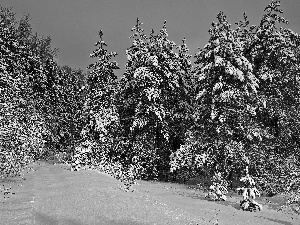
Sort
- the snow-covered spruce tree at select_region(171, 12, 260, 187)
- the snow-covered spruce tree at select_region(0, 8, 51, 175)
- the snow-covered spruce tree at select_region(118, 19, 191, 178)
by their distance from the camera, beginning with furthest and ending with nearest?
the snow-covered spruce tree at select_region(118, 19, 191, 178)
the snow-covered spruce tree at select_region(171, 12, 260, 187)
the snow-covered spruce tree at select_region(0, 8, 51, 175)

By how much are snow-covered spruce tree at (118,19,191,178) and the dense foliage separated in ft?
0.29

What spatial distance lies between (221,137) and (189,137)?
2.43 m

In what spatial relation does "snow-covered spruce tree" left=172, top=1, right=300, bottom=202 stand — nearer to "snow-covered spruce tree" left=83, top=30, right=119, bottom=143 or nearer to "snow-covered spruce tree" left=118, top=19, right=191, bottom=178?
"snow-covered spruce tree" left=118, top=19, right=191, bottom=178

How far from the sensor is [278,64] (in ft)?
79.4

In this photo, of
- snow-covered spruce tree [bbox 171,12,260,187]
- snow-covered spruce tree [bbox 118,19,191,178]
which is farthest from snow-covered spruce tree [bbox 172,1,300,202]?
snow-covered spruce tree [bbox 118,19,191,178]

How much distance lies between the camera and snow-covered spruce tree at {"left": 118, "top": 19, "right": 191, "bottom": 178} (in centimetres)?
2506

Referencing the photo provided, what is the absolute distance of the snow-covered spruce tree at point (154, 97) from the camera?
2506 cm

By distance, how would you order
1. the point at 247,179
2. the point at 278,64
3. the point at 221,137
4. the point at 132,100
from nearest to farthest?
1. the point at 247,179
2. the point at 221,137
3. the point at 278,64
4. the point at 132,100

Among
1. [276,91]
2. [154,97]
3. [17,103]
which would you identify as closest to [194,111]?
[154,97]

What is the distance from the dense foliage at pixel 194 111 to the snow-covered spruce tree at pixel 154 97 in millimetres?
87

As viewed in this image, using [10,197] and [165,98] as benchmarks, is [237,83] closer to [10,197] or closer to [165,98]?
[165,98]

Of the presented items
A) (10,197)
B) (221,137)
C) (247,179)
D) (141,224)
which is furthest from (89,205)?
(221,137)

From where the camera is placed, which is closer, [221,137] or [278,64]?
[221,137]

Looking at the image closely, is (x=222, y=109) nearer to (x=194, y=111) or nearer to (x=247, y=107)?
(x=247, y=107)
